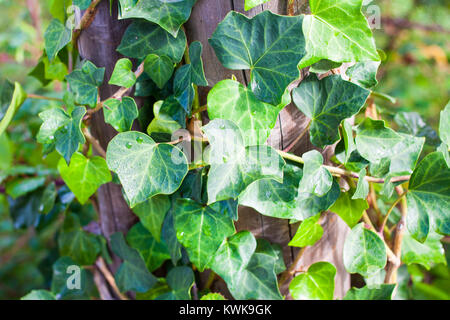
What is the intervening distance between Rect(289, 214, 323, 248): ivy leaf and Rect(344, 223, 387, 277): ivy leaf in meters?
0.05

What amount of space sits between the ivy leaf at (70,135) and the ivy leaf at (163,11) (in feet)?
0.57

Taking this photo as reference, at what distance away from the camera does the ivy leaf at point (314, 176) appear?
548mm

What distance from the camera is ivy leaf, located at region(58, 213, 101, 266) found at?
87cm

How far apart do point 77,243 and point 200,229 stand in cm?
45

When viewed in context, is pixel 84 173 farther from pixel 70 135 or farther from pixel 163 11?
pixel 163 11

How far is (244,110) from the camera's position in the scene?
0.52 metres

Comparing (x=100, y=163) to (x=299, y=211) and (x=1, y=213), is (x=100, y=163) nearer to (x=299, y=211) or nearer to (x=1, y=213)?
(x=299, y=211)

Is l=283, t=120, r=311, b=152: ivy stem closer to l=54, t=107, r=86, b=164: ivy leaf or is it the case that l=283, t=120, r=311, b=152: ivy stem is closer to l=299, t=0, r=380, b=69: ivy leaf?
l=299, t=0, r=380, b=69: ivy leaf

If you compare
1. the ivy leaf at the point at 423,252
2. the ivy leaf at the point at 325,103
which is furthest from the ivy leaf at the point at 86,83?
the ivy leaf at the point at 423,252

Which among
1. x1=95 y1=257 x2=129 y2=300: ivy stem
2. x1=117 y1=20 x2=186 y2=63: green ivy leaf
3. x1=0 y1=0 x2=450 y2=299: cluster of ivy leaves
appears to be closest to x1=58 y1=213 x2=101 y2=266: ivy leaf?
x1=95 y1=257 x2=129 y2=300: ivy stem

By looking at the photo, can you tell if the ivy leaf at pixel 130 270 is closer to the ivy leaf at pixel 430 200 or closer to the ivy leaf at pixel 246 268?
the ivy leaf at pixel 246 268

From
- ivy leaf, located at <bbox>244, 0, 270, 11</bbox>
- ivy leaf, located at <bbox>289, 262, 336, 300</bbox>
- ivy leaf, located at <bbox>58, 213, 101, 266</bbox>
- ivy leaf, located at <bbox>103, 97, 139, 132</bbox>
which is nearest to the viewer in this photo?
ivy leaf, located at <bbox>244, 0, 270, 11</bbox>
